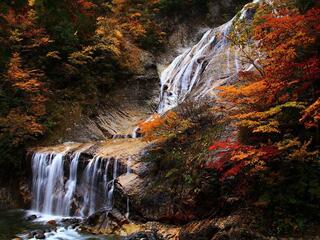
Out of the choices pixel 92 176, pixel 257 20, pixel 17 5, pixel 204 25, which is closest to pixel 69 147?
pixel 92 176

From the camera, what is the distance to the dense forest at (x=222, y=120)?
24.9ft

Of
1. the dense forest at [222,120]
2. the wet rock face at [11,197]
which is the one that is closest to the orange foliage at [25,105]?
the dense forest at [222,120]

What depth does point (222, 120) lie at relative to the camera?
9570 millimetres

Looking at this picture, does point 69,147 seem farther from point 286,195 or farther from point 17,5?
point 286,195

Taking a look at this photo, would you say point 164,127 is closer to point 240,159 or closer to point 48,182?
point 240,159

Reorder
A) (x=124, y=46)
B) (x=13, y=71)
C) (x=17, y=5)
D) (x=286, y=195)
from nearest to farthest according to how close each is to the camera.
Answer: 1. (x=286, y=195)
2. (x=17, y=5)
3. (x=13, y=71)
4. (x=124, y=46)

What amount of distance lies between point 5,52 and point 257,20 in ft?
34.3

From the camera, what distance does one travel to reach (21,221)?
11742 millimetres

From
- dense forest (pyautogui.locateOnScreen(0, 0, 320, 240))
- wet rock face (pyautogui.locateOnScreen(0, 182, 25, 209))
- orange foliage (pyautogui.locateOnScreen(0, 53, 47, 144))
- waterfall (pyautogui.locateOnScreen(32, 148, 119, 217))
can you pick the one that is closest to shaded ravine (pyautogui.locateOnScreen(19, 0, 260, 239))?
waterfall (pyautogui.locateOnScreen(32, 148, 119, 217))

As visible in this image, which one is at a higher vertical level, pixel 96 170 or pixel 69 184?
pixel 96 170

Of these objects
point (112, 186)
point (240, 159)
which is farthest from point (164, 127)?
point (240, 159)

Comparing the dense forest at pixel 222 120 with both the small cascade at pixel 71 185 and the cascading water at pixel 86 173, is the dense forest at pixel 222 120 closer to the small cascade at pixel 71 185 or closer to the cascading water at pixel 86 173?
the cascading water at pixel 86 173

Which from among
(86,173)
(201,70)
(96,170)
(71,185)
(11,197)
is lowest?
(11,197)

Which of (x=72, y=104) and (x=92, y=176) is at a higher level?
(x=72, y=104)
